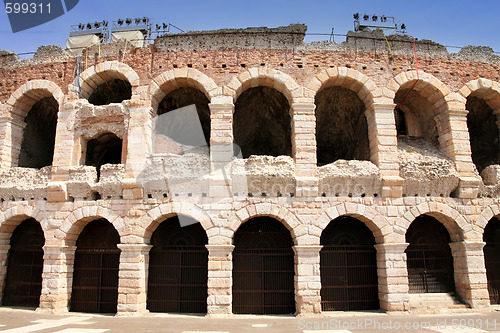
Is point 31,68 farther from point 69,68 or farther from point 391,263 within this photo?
point 391,263

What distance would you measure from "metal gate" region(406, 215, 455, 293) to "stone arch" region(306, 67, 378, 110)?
4.17 m

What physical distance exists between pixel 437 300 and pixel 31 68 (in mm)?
14491

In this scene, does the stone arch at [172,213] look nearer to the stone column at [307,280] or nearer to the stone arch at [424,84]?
the stone column at [307,280]

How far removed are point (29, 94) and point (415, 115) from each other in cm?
1333

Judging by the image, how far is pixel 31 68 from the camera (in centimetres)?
1204

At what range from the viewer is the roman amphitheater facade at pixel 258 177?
9992 millimetres

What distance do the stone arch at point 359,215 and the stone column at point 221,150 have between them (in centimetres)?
225

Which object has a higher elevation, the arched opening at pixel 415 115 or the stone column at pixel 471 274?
the arched opening at pixel 415 115

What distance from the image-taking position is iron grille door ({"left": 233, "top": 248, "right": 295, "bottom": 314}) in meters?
10.2

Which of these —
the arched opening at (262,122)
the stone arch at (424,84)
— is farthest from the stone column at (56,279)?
the stone arch at (424,84)

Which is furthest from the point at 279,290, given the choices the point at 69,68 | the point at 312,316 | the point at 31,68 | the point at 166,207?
the point at 31,68

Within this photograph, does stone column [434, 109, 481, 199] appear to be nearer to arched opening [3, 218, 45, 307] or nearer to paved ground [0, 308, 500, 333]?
paved ground [0, 308, 500, 333]

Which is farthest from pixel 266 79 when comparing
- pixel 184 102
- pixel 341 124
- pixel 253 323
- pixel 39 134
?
pixel 39 134

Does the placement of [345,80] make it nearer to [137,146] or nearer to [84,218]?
[137,146]
